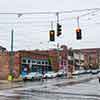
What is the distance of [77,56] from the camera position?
5399 inches

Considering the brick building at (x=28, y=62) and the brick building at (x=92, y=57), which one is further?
the brick building at (x=92, y=57)

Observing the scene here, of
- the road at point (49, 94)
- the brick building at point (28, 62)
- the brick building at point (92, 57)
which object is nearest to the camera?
the road at point (49, 94)

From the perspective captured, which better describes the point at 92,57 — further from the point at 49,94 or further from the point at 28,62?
the point at 49,94

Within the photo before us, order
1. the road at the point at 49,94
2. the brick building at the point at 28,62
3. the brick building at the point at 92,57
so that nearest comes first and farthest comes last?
1. the road at the point at 49,94
2. the brick building at the point at 28,62
3. the brick building at the point at 92,57

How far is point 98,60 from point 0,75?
9932cm

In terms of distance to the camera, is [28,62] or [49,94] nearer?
[49,94]

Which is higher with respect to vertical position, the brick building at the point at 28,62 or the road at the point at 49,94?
the brick building at the point at 28,62

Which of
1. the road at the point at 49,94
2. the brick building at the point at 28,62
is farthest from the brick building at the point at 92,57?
the road at the point at 49,94

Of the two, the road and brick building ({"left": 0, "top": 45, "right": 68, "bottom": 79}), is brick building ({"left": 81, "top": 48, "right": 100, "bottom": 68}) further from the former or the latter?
the road

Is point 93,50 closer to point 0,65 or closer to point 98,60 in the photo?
point 98,60

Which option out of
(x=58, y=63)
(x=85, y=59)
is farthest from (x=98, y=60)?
(x=58, y=63)

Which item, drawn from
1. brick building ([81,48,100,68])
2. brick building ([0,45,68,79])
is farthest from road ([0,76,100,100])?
brick building ([81,48,100,68])

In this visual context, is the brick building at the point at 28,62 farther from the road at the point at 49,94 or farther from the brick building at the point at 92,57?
the brick building at the point at 92,57

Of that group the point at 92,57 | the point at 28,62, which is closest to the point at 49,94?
the point at 28,62
